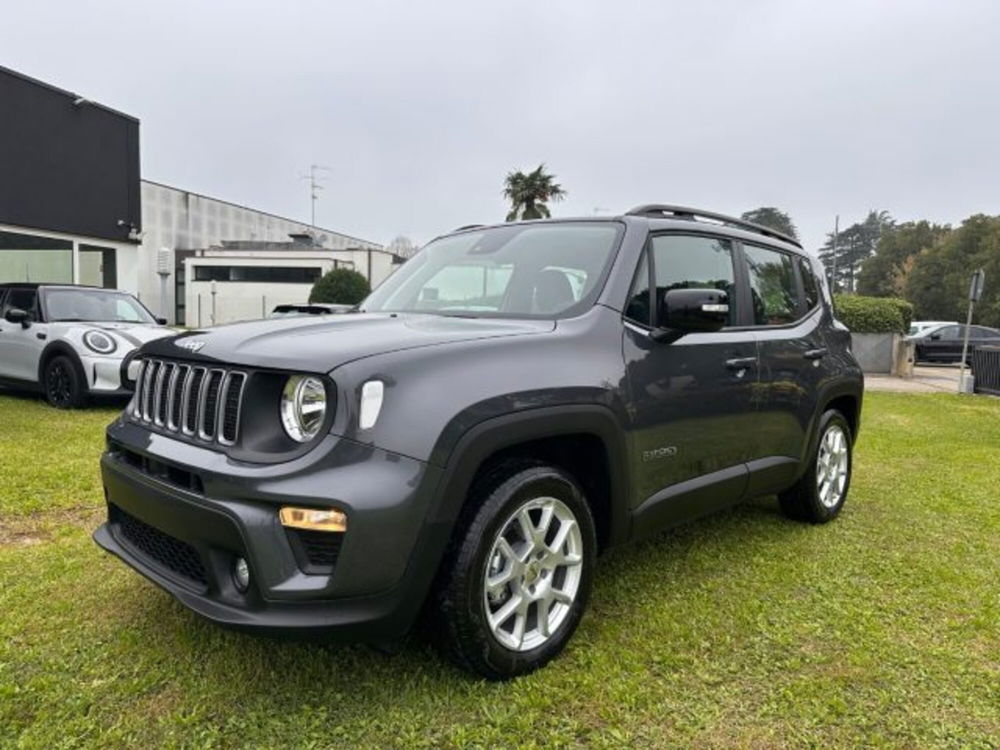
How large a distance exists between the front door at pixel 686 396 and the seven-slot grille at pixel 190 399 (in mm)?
1433

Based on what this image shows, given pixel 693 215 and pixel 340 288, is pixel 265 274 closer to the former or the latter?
pixel 340 288

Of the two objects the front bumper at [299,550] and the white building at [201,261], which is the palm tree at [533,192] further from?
the front bumper at [299,550]

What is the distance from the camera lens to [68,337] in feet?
26.6

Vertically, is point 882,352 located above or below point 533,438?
below

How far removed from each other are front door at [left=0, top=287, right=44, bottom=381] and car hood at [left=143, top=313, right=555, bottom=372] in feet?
22.4

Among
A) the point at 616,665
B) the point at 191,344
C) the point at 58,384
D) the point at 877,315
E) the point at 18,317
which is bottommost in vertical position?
the point at 616,665

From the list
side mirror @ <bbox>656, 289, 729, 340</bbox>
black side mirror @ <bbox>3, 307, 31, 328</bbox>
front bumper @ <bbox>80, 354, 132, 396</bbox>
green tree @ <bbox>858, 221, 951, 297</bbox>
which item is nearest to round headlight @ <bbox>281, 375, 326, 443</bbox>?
side mirror @ <bbox>656, 289, 729, 340</bbox>

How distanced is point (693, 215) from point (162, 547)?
286 centimetres

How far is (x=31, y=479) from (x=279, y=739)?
12.4ft

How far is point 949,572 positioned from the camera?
12.1ft

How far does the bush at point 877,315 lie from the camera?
18.8 metres

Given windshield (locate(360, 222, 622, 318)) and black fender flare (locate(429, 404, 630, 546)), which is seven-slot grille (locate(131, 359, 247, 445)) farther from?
windshield (locate(360, 222, 622, 318))

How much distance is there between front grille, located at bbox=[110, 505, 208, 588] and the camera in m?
2.34

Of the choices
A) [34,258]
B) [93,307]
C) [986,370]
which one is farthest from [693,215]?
[34,258]
